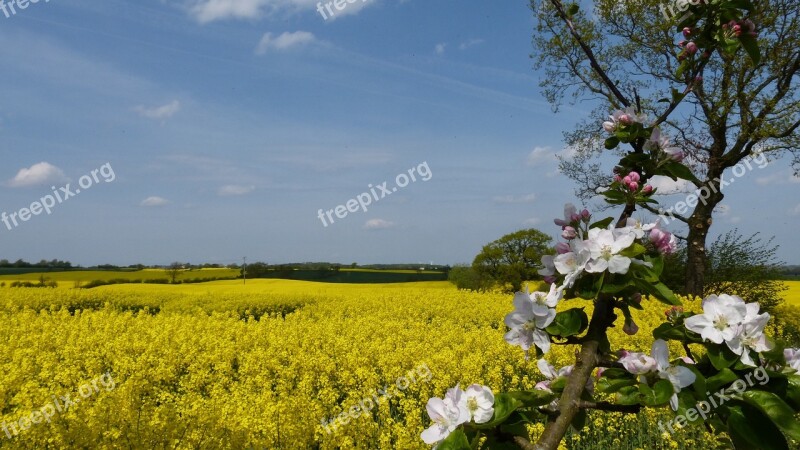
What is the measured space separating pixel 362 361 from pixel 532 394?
6.01 m

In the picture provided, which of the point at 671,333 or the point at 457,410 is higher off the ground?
the point at 671,333

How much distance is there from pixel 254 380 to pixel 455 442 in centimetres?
609

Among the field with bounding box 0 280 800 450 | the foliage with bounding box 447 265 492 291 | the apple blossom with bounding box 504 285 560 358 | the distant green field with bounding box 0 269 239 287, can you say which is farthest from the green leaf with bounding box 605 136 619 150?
the distant green field with bounding box 0 269 239 287

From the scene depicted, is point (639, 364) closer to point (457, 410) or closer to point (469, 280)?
point (457, 410)

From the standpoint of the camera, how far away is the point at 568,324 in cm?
149

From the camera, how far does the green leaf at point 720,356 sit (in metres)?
1.41

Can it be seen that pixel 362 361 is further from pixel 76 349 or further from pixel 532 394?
pixel 532 394

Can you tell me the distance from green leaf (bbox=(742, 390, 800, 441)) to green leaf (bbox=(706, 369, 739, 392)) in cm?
6

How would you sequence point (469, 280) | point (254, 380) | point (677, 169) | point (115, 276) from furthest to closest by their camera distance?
1. point (115, 276)
2. point (469, 280)
3. point (254, 380)
4. point (677, 169)

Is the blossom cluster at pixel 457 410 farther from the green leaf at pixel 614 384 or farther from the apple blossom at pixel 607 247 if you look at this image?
the apple blossom at pixel 607 247

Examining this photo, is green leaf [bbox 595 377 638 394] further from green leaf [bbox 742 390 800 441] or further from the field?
the field

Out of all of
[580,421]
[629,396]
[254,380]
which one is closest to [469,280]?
[254,380]

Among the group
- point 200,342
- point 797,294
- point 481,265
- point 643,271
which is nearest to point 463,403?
point 643,271

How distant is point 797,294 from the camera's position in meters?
28.9
